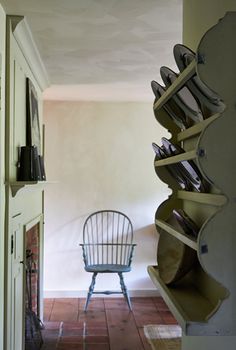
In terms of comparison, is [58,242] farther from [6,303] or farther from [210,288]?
[210,288]

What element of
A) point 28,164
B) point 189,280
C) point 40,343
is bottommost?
point 40,343

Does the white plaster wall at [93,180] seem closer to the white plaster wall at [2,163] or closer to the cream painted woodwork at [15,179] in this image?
the cream painted woodwork at [15,179]

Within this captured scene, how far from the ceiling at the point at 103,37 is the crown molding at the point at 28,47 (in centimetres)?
4

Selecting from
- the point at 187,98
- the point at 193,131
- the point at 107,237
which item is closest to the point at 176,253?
the point at 193,131

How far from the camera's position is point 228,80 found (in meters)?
1.15

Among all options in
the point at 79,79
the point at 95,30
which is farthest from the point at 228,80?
the point at 79,79

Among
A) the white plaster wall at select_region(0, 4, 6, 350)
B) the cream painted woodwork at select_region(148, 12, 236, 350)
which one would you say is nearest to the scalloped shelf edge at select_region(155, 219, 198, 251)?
the cream painted woodwork at select_region(148, 12, 236, 350)

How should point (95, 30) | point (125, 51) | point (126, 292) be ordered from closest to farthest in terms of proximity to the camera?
point (95, 30), point (125, 51), point (126, 292)

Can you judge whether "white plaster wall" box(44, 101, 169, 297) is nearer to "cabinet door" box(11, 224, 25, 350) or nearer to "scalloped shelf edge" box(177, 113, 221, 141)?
"cabinet door" box(11, 224, 25, 350)

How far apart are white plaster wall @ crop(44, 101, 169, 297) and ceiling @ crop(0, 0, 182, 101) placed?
34.5 inches

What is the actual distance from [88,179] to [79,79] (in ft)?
4.90

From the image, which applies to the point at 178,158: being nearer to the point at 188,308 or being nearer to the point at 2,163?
the point at 188,308

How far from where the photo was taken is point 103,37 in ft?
8.91

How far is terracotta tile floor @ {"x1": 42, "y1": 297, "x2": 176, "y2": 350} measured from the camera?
3.60 meters
